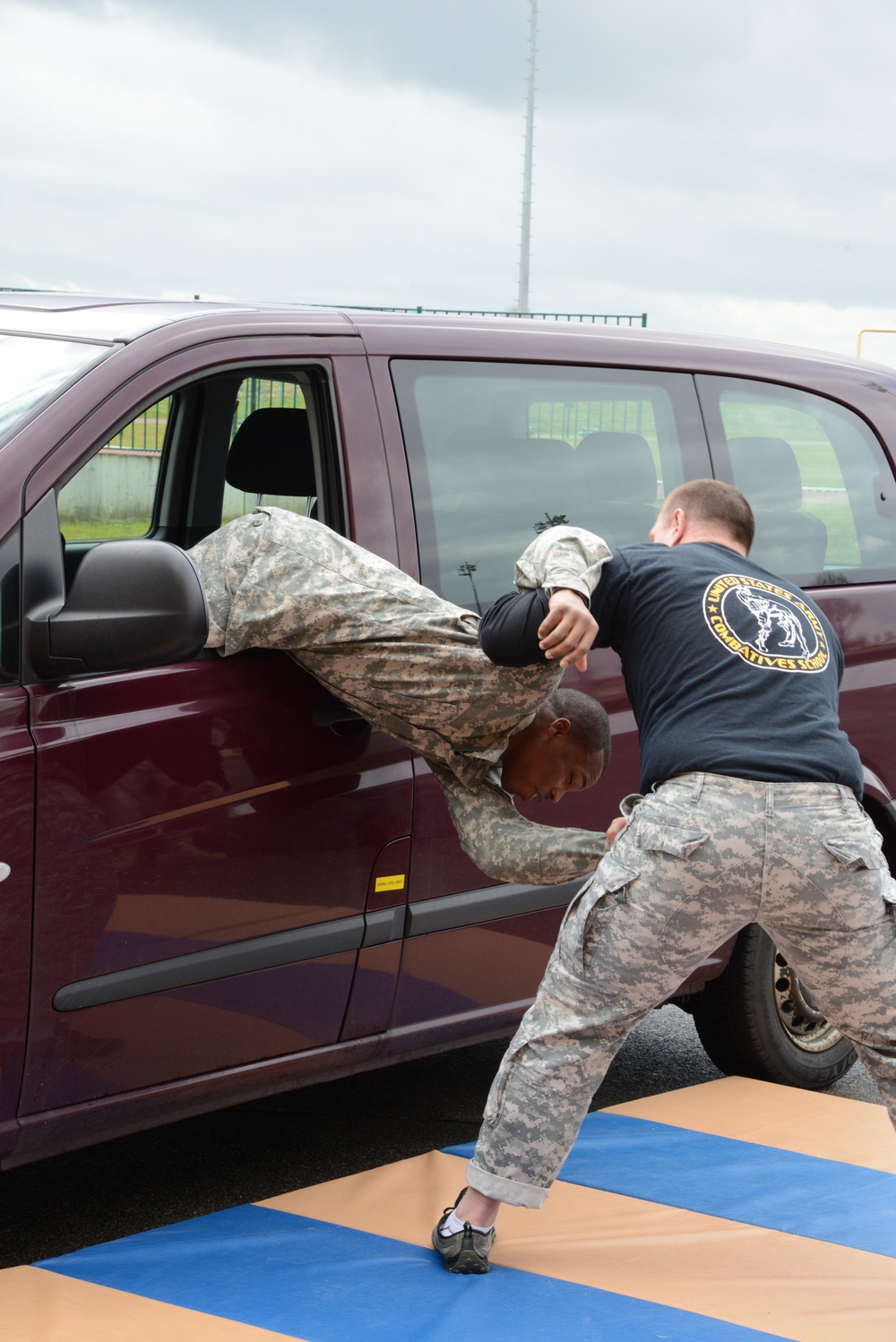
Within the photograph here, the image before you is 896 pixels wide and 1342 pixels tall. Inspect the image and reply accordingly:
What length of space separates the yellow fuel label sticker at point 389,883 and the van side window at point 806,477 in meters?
1.32

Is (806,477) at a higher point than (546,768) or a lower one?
higher

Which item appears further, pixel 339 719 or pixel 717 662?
pixel 339 719

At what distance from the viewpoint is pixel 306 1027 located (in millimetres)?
2961

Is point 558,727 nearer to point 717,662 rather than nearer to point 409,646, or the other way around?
point 409,646

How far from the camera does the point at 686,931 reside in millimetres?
2566

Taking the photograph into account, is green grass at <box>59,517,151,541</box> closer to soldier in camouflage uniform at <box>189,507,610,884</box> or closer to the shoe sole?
soldier in camouflage uniform at <box>189,507,610,884</box>

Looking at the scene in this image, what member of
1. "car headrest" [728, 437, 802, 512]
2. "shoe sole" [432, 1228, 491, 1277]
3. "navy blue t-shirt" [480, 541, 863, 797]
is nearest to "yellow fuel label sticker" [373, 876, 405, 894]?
"navy blue t-shirt" [480, 541, 863, 797]

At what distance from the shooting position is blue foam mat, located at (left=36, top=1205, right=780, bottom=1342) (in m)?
2.60

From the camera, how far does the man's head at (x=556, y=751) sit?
304 cm

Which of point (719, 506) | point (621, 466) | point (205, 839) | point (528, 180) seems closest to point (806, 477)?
point (621, 466)

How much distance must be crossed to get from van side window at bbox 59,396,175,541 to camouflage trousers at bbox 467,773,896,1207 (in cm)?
122

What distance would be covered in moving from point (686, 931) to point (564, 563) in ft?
2.30

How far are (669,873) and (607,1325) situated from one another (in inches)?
33.9

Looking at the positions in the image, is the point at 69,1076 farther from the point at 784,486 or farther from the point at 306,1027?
the point at 784,486
